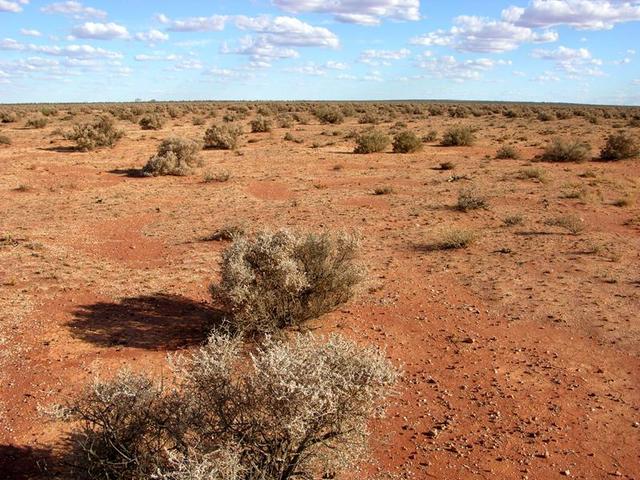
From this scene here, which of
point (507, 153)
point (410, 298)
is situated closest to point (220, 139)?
point (507, 153)

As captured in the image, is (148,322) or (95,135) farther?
(95,135)

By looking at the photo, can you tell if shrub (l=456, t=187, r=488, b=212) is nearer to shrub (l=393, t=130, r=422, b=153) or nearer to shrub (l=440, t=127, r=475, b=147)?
shrub (l=393, t=130, r=422, b=153)

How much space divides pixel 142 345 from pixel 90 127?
26.5 m

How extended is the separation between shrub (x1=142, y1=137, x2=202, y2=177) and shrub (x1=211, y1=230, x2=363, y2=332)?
14.7 metres

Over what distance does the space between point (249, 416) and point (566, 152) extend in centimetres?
2613

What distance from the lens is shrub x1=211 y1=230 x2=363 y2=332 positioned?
29.1 feet

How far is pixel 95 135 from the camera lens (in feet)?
99.6

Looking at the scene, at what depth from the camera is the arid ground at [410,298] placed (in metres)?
6.58

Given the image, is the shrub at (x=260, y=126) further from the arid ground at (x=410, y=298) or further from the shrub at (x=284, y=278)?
the shrub at (x=284, y=278)

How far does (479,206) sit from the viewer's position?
17.5 metres

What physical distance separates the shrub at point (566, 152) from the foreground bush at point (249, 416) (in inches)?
987

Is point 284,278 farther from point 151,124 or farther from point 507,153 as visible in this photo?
point 151,124

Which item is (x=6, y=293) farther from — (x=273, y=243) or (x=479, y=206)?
(x=479, y=206)

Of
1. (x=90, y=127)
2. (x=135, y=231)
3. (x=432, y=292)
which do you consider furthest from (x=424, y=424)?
(x=90, y=127)
